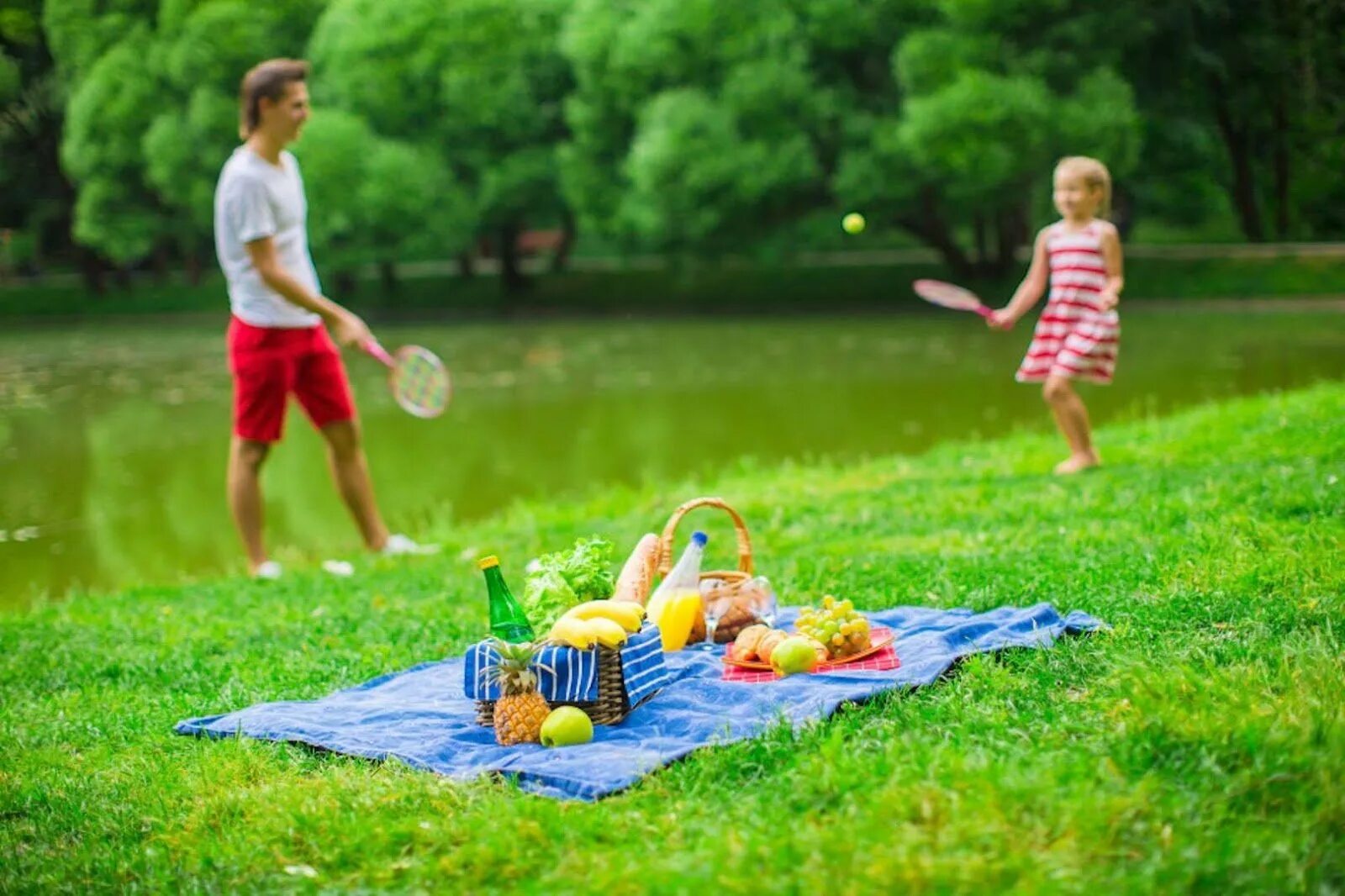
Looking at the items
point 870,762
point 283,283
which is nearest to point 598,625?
point 870,762

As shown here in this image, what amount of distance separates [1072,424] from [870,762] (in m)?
4.94

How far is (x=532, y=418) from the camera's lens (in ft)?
46.9

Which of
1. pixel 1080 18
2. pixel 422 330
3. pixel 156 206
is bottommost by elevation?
pixel 422 330

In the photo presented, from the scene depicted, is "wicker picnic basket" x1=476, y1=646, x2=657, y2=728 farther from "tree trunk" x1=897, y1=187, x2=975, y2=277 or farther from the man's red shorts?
"tree trunk" x1=897, y1=187, x2=975, y2=277

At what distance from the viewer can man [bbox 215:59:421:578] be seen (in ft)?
23.5

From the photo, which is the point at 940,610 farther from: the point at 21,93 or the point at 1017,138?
the point at 21,93

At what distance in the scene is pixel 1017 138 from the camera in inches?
965

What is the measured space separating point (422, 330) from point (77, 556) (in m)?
18.9

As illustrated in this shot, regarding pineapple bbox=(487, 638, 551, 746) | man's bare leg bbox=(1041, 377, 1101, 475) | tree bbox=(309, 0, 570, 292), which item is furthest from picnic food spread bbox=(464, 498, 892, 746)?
tree bbox=(309, 0, 570, 292)

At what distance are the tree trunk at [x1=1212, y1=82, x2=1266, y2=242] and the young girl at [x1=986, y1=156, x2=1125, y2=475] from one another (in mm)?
22424

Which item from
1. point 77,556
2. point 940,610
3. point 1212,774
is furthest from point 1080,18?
point 1212,774

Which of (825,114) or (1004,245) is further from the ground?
(825,114)

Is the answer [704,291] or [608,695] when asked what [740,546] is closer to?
[608,695]

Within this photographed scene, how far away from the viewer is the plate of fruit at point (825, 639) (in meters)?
4.46
